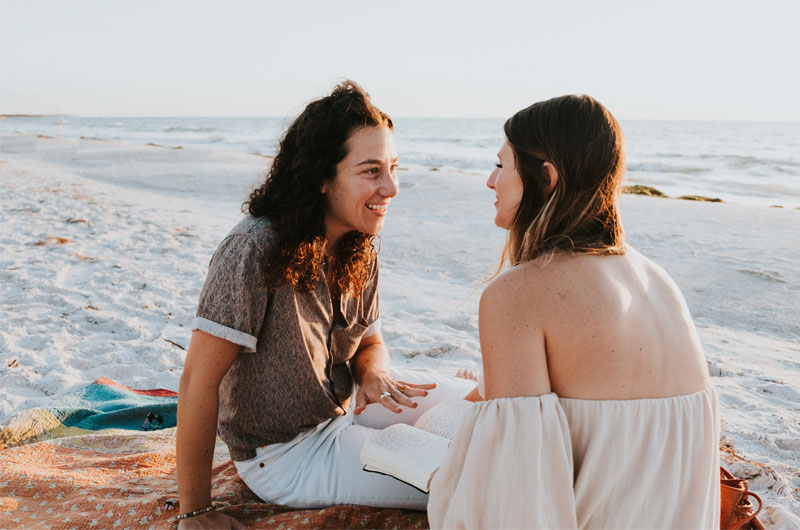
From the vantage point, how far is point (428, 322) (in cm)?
538

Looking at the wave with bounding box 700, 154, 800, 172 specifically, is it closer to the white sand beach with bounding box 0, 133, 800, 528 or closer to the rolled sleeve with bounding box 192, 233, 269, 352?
the white sand beach with bounding box 0, 133, 800, 528

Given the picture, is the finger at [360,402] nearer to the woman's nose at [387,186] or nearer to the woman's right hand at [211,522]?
the woman's right hand at [211,522]

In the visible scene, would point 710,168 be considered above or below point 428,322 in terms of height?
above

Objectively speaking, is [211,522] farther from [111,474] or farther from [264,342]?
[111,474]

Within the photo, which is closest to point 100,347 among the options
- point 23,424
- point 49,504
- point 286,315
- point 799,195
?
point 23,424

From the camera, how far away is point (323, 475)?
246cm

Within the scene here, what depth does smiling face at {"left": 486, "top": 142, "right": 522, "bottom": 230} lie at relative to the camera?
1929mm

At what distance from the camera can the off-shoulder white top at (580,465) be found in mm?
1648

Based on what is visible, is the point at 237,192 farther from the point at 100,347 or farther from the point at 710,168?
the point at 710,168

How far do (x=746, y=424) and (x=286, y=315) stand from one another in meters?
2.70

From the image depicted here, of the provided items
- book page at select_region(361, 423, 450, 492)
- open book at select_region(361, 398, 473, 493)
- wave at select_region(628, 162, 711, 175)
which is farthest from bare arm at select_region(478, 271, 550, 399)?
wave at select_region(628, 162, 711, 175)

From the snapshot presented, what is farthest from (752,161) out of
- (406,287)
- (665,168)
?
(406,287)

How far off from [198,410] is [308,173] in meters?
0.93

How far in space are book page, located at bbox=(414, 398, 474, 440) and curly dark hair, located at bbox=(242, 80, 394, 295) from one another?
765mm
